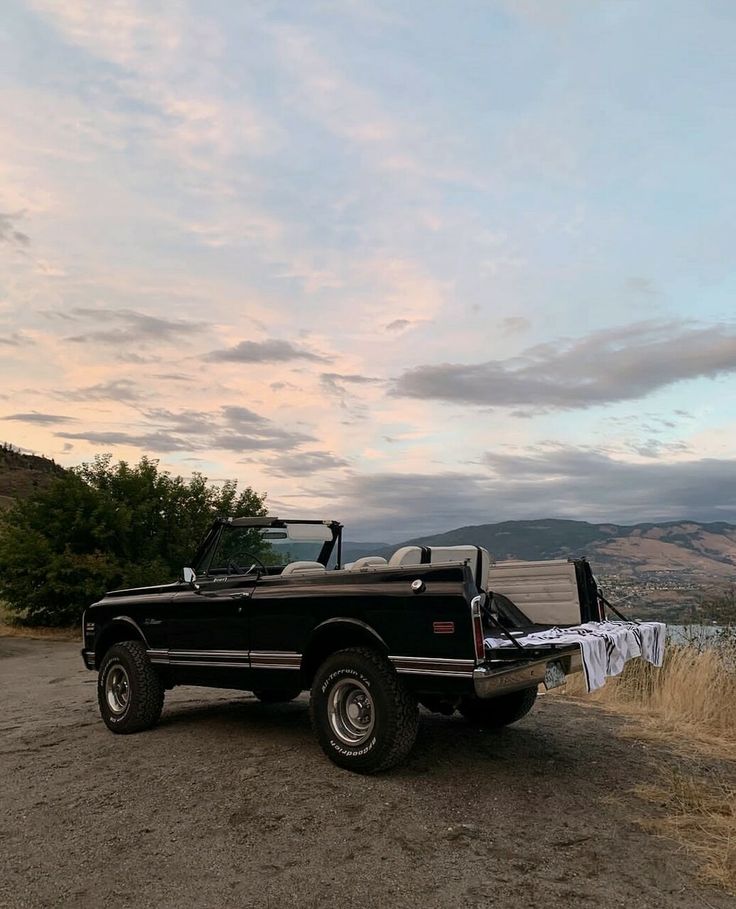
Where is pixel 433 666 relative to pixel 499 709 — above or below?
above

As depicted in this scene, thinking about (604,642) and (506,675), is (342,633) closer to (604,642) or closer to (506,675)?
(506,675)

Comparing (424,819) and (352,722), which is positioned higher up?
(352,722)

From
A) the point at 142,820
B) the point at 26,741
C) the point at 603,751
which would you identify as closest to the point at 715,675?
the point at 603,751

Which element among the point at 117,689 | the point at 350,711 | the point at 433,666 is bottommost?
the point at 117,689

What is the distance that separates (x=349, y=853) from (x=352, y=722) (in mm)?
1284

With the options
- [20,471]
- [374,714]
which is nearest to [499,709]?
[374,714]

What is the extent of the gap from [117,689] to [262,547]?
2008 mm

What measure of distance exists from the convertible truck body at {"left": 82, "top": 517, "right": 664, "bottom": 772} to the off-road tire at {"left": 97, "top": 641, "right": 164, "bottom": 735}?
0.6 inches

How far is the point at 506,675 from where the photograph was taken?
461 centimetres

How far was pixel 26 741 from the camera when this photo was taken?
6.59 meters

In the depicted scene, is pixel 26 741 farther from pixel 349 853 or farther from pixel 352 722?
pixel 349 853

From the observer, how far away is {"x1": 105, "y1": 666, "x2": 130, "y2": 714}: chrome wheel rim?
6852 mm

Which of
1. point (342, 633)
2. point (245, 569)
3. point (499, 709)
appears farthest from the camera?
point (245, 569)

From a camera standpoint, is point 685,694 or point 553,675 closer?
point 553,675
